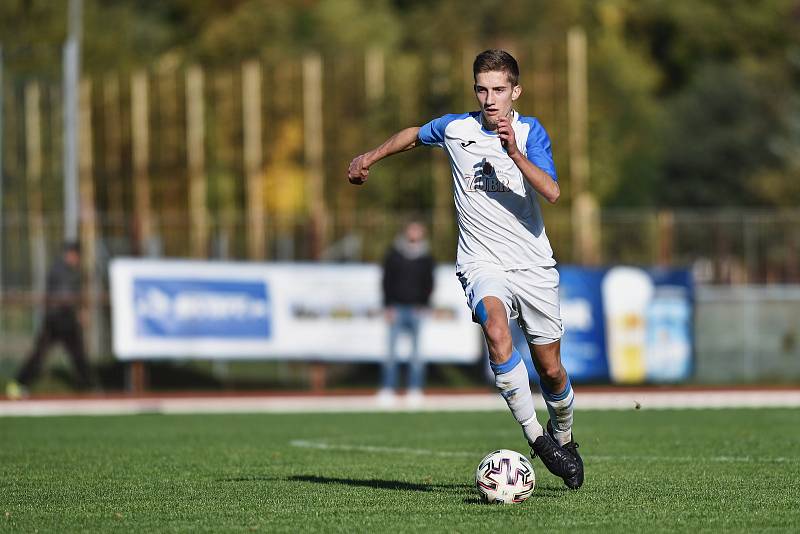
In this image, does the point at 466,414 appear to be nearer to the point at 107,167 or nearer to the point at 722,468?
the point at 722,468

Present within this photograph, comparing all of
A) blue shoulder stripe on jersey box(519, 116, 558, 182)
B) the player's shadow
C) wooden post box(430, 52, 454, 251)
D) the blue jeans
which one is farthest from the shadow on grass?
wooden post box(430, 52, 454, 251)

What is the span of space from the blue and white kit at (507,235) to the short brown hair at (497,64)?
11.9 inches

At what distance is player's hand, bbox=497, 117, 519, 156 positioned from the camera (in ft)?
26.1

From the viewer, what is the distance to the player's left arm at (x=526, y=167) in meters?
7.96

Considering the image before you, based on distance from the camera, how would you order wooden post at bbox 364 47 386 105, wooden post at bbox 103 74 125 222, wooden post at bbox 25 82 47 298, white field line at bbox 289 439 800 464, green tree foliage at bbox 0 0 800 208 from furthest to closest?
green tree foliage at bbox 0 0 800 208
wooden post at bbox 103 74 125 222
wooden post at bbox 364 47 386 105
wooden post at bbox 25 82 47 298
white field line at bbox 289 439 800 464

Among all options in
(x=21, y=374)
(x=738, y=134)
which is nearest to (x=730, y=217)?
(x=21, y=374)

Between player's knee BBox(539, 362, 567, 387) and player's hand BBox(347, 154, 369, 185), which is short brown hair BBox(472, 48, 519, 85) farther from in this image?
player's knee BBox(539, 362, 567, 387)

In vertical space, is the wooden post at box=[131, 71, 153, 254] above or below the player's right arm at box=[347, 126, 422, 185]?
above

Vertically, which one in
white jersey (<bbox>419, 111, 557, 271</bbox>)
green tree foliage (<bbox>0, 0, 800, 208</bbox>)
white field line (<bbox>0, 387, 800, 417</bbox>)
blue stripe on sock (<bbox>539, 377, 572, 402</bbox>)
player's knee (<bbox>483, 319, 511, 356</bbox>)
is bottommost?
white field line (<bbox>0, 387, 800, 417</bbox>)

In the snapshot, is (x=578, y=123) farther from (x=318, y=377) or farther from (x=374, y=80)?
(x=318, y=377)

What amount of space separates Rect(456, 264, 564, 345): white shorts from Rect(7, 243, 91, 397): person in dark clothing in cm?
1407

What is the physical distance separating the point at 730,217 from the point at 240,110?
18.6 m

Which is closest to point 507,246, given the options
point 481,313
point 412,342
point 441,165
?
point 481,313

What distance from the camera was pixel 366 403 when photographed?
68.2ft
